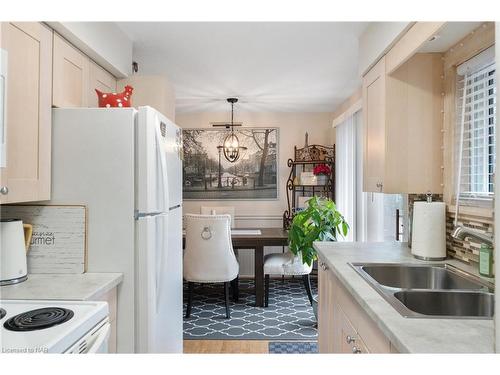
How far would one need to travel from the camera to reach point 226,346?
3.10m

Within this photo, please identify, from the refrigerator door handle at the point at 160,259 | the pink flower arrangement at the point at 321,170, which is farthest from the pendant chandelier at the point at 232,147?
the refrigerator door handle at the point at 160,259

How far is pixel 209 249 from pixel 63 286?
2032mm

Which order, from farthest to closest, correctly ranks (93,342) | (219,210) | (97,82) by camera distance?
(219,210) → (97,82) → (93,342)

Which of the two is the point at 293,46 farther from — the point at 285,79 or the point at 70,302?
the point at 70,302

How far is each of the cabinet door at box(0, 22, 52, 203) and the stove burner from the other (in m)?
0.49

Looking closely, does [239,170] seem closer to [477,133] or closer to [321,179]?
[321,179]

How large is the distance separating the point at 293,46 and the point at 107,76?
139 centimetres

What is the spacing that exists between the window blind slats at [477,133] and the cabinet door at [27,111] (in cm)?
201

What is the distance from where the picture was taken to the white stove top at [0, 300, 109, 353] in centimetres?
109

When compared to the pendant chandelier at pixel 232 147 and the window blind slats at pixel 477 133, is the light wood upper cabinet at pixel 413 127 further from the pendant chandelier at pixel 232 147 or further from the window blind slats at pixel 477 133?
the pendant chandelier at pixel 232 147

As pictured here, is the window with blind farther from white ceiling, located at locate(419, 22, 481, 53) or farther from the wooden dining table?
the wooden dining table

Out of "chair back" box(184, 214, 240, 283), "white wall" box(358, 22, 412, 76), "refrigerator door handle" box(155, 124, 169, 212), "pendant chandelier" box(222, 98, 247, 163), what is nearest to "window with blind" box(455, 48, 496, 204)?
Result: "white wall" box(358, 22, 412, 76)

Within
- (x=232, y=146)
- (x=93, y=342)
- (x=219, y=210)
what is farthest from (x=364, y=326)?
(x=219, y=210)

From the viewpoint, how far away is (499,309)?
681 mm
